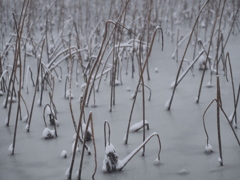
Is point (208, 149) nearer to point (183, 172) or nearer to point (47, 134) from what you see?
point (183, 172)

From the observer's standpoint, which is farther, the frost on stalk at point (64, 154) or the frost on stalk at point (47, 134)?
the frost on stalk at point (47, 134)

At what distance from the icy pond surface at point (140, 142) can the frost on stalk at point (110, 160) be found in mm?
23

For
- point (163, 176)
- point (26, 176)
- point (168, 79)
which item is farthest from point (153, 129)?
point (168, 79)

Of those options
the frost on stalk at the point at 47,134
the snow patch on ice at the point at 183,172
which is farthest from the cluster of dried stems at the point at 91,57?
the snow patch on ice at the point at 183,172

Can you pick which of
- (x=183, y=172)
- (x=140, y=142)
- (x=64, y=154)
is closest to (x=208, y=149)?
(x=183, y=172)

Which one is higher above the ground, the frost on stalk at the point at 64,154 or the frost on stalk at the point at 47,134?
the frost on stalk at the point at 47,134

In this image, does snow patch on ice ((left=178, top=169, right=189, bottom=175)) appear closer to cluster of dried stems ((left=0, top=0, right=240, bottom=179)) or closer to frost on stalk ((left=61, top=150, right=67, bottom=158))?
cluster of dried stems ((left=0, top=0, right=240, bottom=179))

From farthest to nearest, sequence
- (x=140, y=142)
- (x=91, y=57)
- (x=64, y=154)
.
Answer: (x=91, y=57)
(x=140, y=142)
(x=64, y=154)

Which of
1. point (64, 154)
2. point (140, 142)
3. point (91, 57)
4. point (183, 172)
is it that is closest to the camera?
point (183, 172)

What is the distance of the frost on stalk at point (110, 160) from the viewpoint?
2.86 ft

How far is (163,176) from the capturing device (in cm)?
87

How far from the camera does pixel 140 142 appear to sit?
1106 mm

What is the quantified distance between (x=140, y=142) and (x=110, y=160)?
259 millimetres

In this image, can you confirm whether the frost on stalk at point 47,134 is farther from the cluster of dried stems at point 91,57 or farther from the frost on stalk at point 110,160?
the frost on stalk at point 110,160
